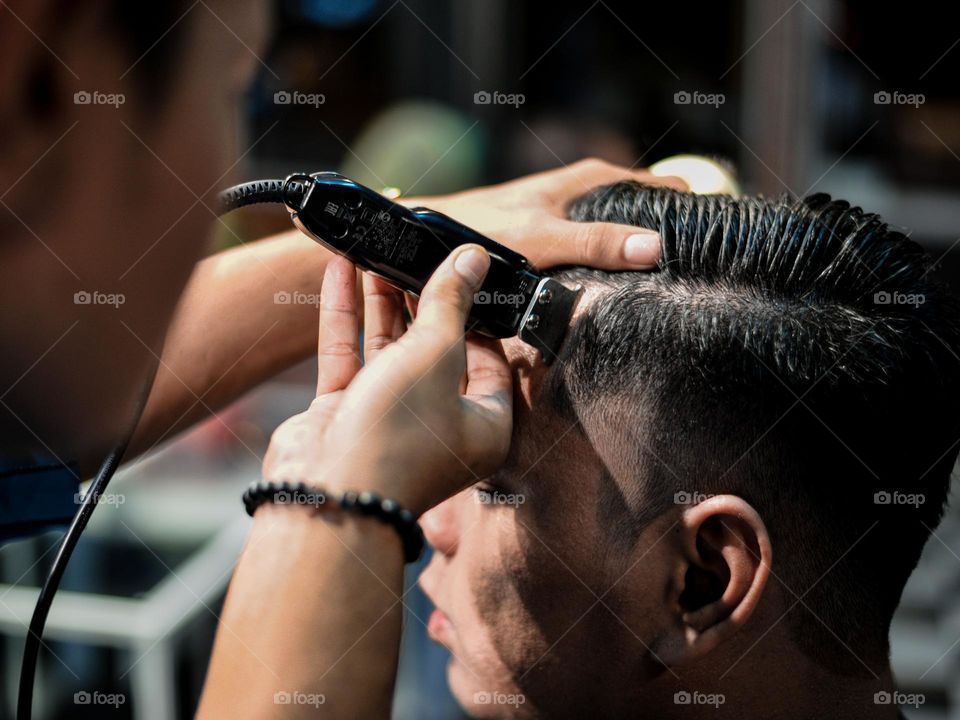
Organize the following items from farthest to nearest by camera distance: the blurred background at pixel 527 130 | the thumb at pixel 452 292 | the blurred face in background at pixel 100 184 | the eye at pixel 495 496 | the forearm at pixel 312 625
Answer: the blurred background at pixel 527 130 → the eye at pixel 495 496 → the thumb at pixel 452 292 → the forearm at pixel 312 625 → the blurred face in background at pixel 100 184

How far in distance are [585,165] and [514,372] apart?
1.36 feet

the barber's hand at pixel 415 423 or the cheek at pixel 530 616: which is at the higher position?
the barber's hand at pixel 415 423

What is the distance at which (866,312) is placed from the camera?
1.20m

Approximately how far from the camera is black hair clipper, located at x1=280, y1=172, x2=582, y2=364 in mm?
1063

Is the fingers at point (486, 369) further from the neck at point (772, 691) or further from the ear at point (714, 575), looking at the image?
the neck at point (772, 691)

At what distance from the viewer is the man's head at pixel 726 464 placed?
1.17 metres

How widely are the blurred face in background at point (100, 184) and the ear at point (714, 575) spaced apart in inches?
27.9

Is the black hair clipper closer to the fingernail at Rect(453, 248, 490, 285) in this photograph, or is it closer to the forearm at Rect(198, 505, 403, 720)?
the fingernail at Rect(453, 248, 490, 285)

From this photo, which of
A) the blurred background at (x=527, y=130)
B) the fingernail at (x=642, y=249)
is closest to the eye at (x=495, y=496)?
the fingernail at (x=642, y=249)

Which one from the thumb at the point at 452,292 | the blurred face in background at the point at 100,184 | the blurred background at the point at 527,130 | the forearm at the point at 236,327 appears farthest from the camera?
the blurred background at the point at 527,130

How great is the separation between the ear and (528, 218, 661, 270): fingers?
1.07 feet

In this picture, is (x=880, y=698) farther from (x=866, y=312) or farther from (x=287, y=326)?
(x=287, y=326)

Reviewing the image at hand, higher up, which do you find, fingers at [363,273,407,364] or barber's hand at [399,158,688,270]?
barber's hand at [399,158,688,270]

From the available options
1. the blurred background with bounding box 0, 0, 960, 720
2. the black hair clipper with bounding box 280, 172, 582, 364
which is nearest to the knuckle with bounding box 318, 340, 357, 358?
the black hair clipper with bounding box 280, 172, 582, 364
